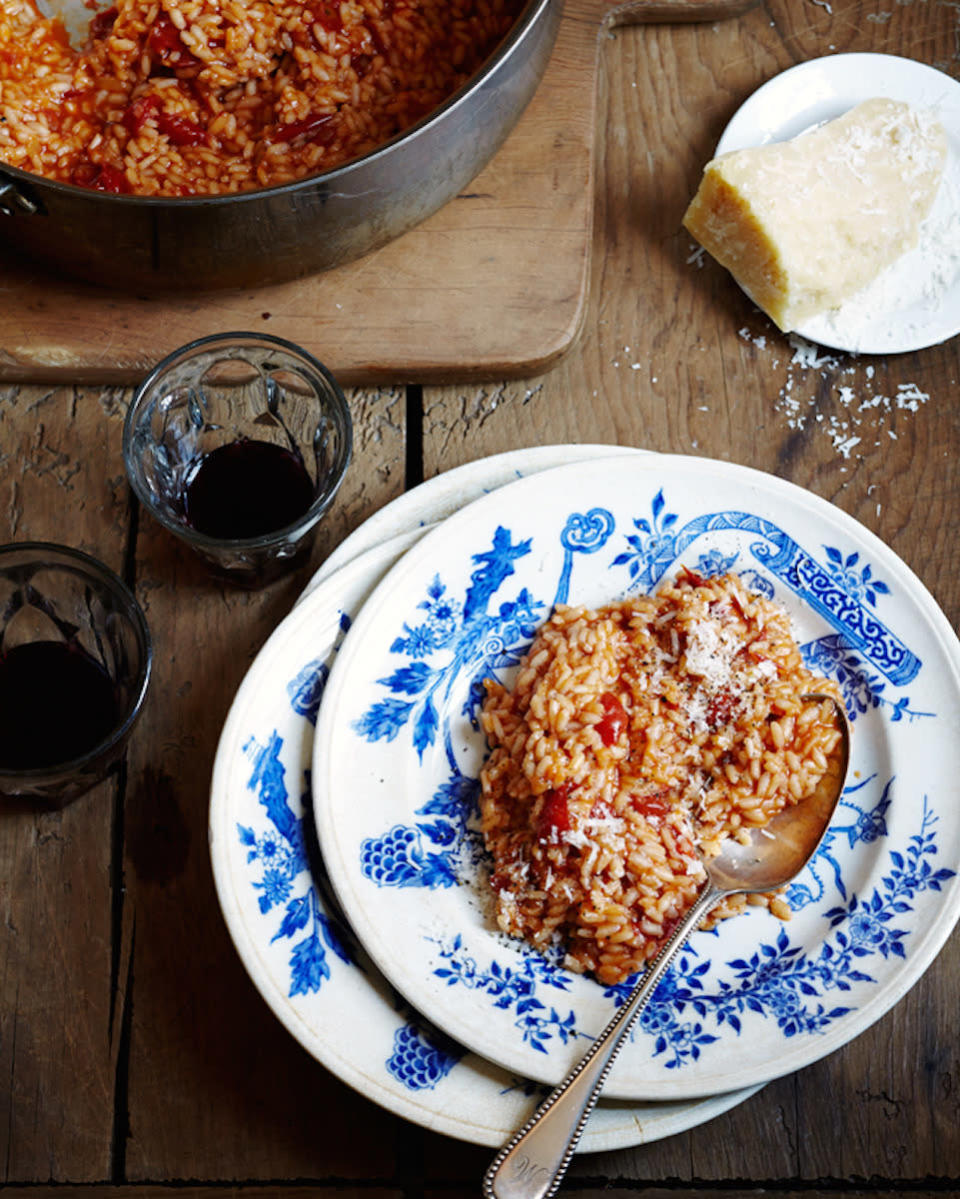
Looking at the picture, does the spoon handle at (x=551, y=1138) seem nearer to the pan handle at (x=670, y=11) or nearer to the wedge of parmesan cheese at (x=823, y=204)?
the wedge of parmesan cheese at (x=823, y=204)

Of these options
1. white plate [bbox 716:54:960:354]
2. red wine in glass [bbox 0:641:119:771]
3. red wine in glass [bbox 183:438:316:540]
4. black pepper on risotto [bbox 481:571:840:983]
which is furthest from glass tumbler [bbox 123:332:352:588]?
white plate [bbox 716:54:960:354]

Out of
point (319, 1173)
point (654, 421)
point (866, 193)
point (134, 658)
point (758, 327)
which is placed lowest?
point (319, 1173)

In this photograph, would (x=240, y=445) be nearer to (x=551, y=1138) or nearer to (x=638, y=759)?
(x=638, y=759)

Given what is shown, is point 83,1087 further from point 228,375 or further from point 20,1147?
point 228,375

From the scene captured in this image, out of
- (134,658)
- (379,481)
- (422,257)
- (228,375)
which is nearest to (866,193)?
(422,257)

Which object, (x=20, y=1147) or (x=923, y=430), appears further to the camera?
(x=923, y=430)

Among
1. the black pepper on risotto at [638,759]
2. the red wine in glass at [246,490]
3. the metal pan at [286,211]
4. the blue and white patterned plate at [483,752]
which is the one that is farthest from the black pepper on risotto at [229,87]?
the black pepper on risotto at [638,759]

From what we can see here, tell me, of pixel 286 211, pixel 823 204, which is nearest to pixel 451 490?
pixel 286 211
